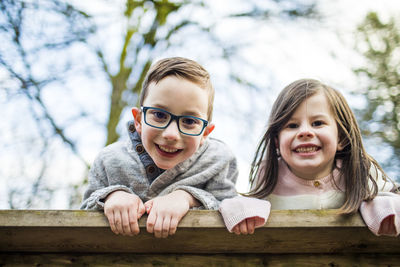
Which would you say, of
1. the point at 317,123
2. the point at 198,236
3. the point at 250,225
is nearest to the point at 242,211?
the point at 250,225

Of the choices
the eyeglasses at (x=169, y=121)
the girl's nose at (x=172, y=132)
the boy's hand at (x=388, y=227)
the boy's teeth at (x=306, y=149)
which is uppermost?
the eyeglasses at (x=169, y=121)

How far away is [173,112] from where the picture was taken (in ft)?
4.88

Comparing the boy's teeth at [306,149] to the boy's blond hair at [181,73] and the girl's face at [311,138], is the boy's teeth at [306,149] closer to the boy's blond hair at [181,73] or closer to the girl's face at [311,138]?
the girl's face at [311,138]

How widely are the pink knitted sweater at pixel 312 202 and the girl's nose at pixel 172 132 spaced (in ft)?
1.11

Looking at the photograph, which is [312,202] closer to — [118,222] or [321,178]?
[321,178]

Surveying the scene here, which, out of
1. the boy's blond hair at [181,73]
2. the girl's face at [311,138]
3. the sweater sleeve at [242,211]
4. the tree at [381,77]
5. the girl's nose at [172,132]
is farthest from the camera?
the tree at [381,77]

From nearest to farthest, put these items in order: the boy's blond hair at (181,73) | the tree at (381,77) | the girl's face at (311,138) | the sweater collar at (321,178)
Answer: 1. the boy's blond hair at (181,73)
2. the girl's face at (311,138)
3. the sweater collar at (321,178)
4. the tree at (381,77)

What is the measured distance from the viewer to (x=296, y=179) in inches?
73.0

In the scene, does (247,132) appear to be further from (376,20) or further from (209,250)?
(209,250)

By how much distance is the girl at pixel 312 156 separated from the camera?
169cm

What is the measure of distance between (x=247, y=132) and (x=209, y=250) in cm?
425

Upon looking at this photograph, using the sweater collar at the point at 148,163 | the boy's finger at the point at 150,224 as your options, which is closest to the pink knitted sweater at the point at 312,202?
the boy's finger at the point at 150,224

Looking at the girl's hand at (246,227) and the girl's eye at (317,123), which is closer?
the girl's hand at (246,227)

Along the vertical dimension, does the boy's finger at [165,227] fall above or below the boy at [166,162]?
below
